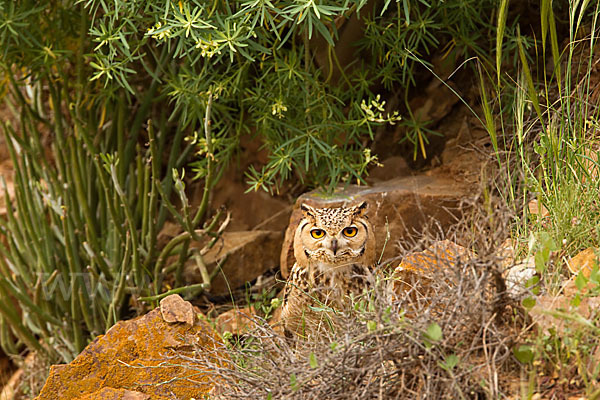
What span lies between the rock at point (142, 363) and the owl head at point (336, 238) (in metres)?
0.49

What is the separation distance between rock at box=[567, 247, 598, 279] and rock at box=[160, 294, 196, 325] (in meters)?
1.37

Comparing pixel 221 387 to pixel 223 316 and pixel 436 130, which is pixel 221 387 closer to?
pixel 223 316

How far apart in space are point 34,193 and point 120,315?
92cm

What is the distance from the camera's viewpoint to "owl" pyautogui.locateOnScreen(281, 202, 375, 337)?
257 cm

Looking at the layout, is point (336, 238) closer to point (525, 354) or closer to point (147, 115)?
point (525, 354)

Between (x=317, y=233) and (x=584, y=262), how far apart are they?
37.5 inches

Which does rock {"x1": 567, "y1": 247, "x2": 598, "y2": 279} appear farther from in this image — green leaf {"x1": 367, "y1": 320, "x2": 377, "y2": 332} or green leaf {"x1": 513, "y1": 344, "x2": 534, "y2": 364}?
green leaf {"x1": 367, "y1": 320, "x2": 377, "y2": 332}

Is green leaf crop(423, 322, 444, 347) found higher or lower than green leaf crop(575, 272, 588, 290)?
lower

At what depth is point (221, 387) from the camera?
217cm

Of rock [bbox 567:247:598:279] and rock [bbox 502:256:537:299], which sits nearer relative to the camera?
rock [bbox 502:256:537:299]

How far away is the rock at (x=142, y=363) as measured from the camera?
2443 millimetres

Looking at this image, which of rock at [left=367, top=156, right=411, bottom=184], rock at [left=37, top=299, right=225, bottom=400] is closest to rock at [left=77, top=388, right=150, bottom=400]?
rock at [left=37, top=299, right=225, bottom=400]

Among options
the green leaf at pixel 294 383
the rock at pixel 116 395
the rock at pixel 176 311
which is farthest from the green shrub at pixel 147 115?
the green leaf at pixel 294 383

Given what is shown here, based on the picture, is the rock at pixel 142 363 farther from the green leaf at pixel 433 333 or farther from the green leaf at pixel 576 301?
the green leaf at pixel 576 301
